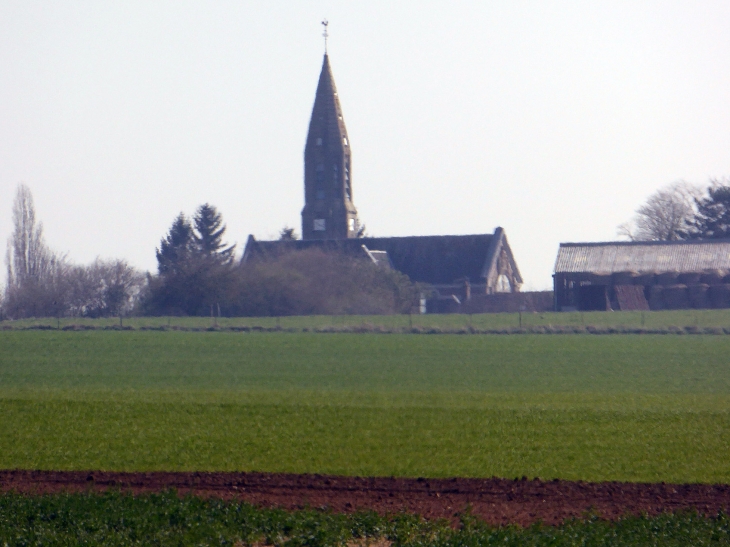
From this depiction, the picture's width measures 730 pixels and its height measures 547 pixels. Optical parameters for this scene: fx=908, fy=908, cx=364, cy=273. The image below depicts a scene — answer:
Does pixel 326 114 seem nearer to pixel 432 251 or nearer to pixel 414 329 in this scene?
pixel 432 251

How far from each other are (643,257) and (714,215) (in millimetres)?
12956

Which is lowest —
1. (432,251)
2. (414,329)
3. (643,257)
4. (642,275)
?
(414,329)

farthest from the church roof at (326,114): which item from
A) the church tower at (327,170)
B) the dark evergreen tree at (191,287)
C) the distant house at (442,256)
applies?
the dark evergreen tree at (191,287)

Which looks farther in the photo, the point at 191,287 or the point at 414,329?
the point at 191,287

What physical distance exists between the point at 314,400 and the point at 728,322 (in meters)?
28.1

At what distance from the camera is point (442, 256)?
70.5 m

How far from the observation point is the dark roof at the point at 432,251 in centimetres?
6900

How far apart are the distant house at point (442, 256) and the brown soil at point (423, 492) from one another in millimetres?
53188

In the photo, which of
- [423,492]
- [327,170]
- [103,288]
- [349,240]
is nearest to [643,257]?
[349,240]

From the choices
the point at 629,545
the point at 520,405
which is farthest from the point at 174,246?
the point at 629,545

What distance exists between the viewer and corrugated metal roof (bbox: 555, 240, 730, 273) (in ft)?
197

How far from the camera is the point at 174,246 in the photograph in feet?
243

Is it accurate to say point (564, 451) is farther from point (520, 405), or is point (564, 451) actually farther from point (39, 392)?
point (39, 392)

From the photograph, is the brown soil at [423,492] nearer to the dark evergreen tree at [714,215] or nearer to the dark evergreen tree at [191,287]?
the dark evergreen tree at [191,287]
